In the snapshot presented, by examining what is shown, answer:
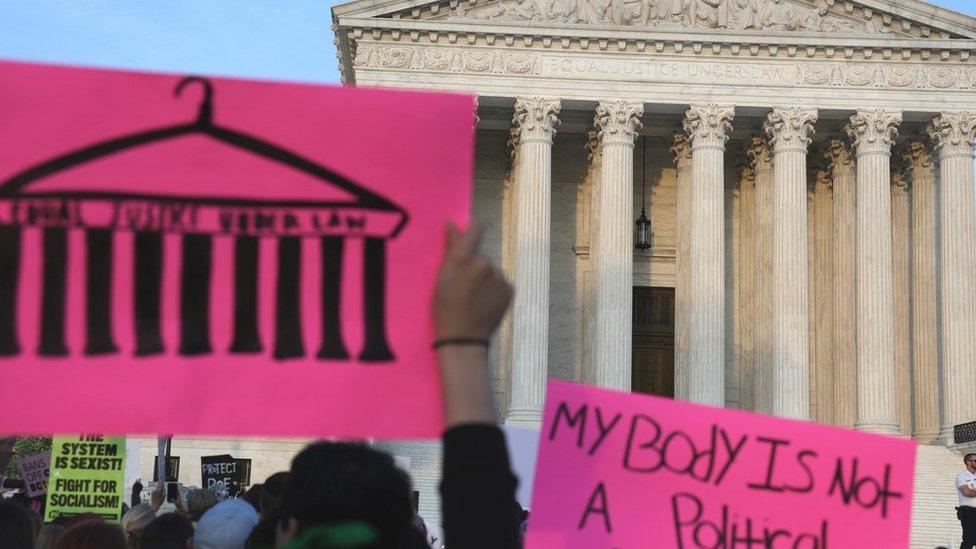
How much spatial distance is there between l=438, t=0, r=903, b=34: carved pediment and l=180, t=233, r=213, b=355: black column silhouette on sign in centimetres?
3528

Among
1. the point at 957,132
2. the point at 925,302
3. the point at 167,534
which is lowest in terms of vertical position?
the point at 167,534

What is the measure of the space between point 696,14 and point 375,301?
36.2 meters

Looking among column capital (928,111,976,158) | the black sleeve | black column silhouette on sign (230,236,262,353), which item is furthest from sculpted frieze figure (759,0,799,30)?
the black sleeve

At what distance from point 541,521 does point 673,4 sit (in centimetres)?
3507

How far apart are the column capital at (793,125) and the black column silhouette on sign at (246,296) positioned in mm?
35842

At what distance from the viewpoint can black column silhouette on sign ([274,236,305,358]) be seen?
432cm

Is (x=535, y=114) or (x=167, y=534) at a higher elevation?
(x=535, y=114)

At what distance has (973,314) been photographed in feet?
124

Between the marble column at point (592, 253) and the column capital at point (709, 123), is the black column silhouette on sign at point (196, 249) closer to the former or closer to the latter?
the marble column at point (592, 253)

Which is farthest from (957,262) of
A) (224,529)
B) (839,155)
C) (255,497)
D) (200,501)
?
(224,529)

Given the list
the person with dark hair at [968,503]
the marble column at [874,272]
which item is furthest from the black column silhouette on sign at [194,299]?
the marble column at [874,272]

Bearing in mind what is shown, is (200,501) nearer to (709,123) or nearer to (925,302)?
(709,123)

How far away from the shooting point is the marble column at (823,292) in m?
41.2

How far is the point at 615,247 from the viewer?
125ft
